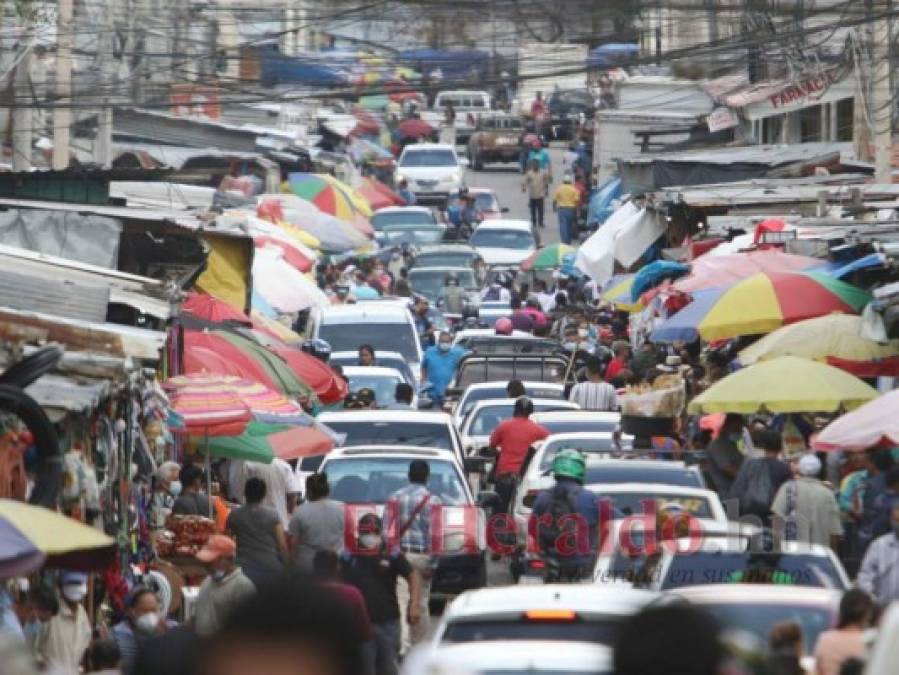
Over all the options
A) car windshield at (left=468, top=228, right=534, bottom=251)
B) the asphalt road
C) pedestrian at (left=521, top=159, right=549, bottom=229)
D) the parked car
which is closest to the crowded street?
car windshield at (left=468, top=228, right=534, bottom=251)

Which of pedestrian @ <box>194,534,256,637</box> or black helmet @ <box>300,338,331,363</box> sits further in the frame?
black helmet @ <box>300,338,331,363</box>

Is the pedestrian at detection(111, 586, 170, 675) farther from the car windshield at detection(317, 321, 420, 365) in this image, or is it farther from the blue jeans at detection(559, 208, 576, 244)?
the blue jeans at detection(559, 208, 576, 244)

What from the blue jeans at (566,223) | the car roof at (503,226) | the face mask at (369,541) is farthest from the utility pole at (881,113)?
the blue jeans at (566,223)

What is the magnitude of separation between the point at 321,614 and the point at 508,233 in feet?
164

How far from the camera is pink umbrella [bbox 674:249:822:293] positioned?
2256 centimetres

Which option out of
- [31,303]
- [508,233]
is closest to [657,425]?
[31,303]

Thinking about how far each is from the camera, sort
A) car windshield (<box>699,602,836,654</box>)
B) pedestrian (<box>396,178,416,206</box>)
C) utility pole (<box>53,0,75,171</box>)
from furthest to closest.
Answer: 1. pedestrian (<box>396,178,416,206</box>)
2. utility pole (<box>53,0,75,171</box>)
3. car windshield (<box>699,602,836,654</box>)

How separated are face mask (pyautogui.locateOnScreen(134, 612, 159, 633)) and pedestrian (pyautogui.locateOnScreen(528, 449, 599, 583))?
15.4 feet

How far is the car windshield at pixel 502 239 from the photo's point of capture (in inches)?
2088

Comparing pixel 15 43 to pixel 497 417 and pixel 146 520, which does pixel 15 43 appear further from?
pixel 146 520

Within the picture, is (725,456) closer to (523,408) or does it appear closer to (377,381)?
(523,408)

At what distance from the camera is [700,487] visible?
57.8 feet

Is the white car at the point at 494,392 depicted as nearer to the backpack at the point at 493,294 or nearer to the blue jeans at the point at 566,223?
the backpack at the point at 493,294

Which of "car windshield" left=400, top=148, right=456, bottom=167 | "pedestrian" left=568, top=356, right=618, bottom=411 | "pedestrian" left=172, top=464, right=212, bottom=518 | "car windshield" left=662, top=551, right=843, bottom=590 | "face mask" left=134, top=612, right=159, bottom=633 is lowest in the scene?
"pedestrian" left=568, top=356, right=618, bottom=411
